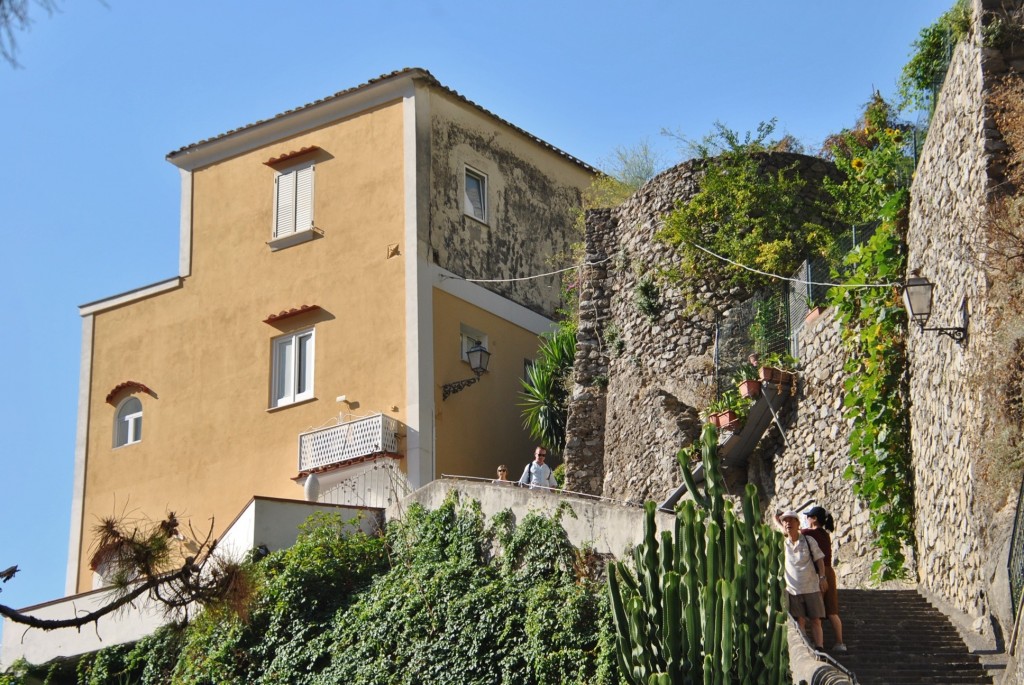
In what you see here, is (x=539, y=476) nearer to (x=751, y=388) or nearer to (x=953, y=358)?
(x=751, y=388)

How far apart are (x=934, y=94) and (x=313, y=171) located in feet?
41.9

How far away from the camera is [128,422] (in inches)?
1185

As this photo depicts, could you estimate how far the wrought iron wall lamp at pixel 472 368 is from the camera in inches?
Answer: 1047

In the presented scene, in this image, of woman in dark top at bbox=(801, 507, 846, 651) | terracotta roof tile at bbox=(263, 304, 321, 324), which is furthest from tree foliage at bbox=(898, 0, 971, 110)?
terracotta roof tile at bbox=(263, 304, 321, 324)

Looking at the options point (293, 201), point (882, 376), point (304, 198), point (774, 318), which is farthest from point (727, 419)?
point (293, 201)

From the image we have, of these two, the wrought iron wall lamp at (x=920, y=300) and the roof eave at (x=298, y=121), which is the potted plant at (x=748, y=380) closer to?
the wrought iron wall lamp at (x=920, y=300)

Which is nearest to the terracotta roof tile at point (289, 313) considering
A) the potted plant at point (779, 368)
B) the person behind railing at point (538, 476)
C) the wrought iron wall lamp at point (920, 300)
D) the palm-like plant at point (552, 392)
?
the palm-like plant at point (552, 392)

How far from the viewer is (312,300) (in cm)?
2820

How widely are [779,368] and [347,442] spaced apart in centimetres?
745

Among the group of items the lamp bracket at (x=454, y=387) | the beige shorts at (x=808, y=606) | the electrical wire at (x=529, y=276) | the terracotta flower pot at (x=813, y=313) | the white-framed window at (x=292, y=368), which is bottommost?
the beige shorts at (x=808, y=606)

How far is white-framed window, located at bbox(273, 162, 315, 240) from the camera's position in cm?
2886

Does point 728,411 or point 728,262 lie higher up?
point 728,262

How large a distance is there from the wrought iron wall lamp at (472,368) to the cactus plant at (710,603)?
13.0m

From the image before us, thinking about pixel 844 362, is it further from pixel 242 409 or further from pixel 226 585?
pixel 242 409
